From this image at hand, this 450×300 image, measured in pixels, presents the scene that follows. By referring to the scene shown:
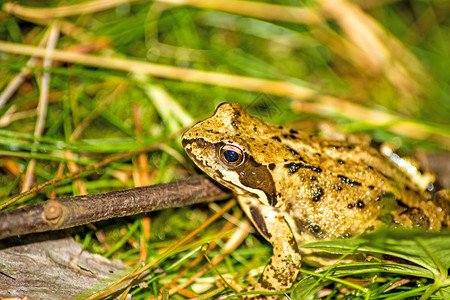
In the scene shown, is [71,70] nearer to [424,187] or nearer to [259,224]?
[259,224]

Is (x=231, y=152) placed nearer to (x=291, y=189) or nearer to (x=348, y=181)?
(x=291, y=189)

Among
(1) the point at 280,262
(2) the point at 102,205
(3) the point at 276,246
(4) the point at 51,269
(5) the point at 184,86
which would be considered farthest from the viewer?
(5) the point at 184,86

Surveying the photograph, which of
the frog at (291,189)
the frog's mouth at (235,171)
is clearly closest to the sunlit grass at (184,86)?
the frog at (291,189)

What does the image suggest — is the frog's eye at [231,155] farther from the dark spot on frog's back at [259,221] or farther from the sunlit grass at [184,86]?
the sunlit grass at [184,86]

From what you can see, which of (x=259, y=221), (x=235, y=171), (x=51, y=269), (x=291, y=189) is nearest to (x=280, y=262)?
(x=259, y=221)

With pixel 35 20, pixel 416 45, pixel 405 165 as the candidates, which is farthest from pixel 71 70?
pixel 416 45
